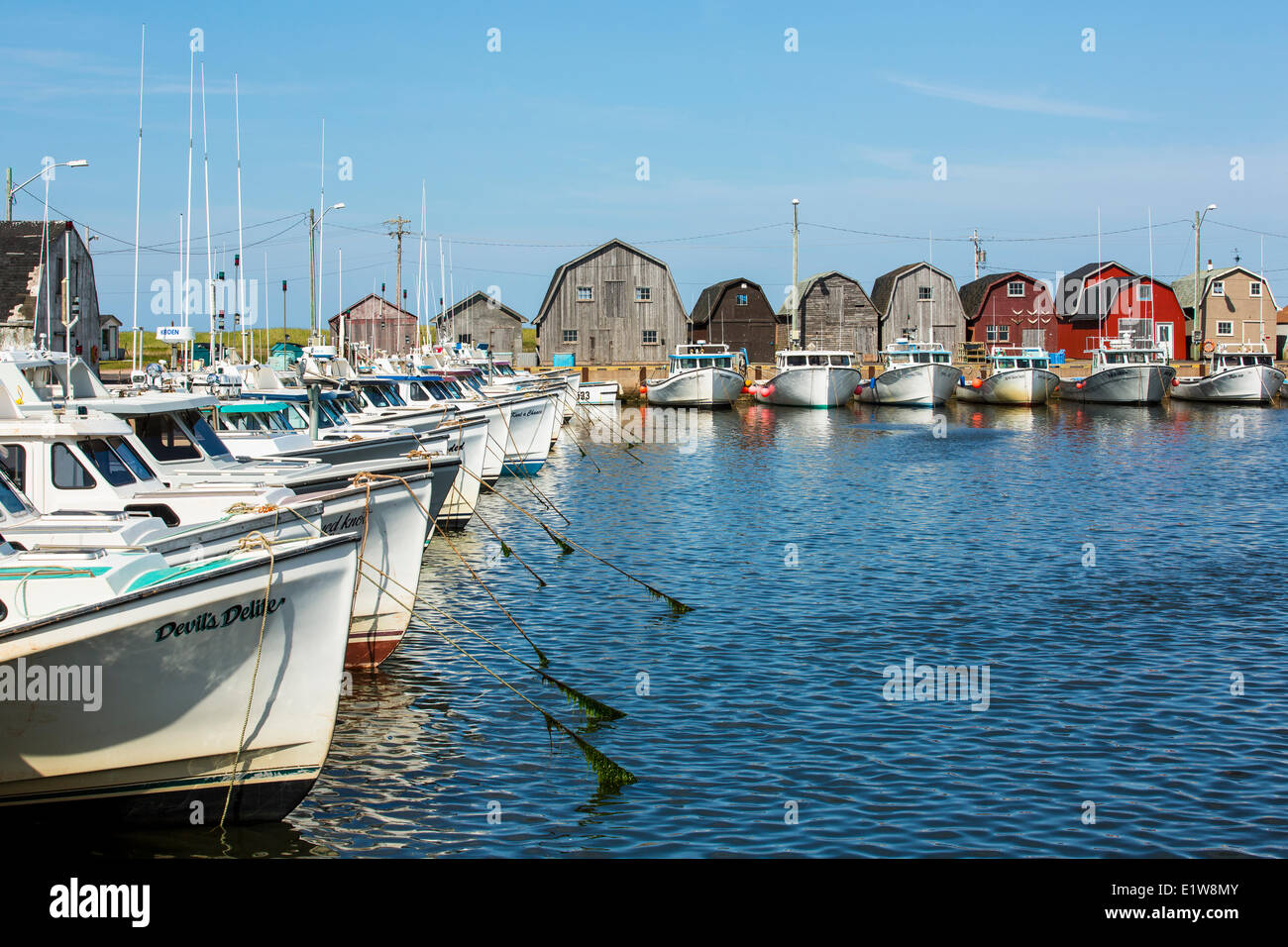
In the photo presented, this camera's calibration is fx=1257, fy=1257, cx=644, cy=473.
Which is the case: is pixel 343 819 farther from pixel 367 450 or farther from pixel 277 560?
pixel 367 450

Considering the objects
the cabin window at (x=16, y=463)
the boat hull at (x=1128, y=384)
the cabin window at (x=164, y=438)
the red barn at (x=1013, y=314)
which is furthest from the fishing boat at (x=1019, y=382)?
the cabin window at (x=16, y=463)

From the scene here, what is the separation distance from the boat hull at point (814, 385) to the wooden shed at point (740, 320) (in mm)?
18135

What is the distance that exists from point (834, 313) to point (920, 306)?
6627mm

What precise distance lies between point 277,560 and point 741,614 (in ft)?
32.9

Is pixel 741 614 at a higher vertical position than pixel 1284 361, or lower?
lower

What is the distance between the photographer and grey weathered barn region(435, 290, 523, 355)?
91.3 m

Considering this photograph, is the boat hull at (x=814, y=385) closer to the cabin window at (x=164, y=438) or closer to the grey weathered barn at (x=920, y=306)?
the grey weathered barn at (x=920, y=306)

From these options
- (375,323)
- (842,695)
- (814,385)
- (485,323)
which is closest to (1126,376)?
(814,385)

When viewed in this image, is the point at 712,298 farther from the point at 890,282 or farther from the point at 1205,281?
the point at 1205,281

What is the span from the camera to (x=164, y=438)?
60.2ft

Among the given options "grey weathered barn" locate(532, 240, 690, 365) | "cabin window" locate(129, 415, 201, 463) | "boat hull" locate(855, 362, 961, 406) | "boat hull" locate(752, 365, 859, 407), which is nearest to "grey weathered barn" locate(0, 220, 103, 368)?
"grey weathered barn" locate(532, 240, 690, 365)

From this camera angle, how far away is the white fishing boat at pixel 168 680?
1004 centimetres
